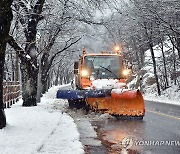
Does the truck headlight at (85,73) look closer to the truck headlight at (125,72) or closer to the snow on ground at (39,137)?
the truck headlight at (125,72)

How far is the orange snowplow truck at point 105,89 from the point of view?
14.3 meters

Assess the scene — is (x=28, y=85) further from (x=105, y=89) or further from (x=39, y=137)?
(x=39, y=137)

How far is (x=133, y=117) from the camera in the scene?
1465cm

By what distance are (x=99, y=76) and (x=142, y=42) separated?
75.0ft

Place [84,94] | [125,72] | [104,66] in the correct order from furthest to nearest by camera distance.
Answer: [104,66] → [125,72] → [84,94]

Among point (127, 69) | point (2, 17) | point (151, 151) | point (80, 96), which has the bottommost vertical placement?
point (151, 151)

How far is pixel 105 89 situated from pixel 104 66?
5.66 feet

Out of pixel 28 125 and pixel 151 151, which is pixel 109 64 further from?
pixel 151 151

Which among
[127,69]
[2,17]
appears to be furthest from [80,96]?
[2,17]

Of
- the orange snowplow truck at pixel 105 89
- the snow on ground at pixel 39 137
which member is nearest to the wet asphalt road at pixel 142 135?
the orange snowplow truck at pixel 105 89

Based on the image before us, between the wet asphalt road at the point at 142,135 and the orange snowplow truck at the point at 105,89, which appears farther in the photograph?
the orange snowplow truck at the point at 105,89

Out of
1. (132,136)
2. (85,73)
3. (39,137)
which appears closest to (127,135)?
(132,136)

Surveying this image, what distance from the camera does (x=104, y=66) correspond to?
54.5 feet

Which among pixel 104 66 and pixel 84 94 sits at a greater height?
pixel 104 66
